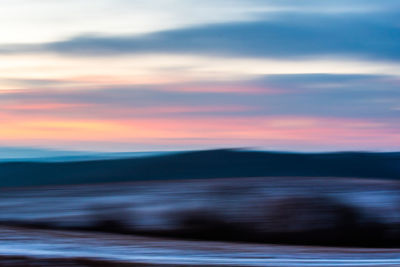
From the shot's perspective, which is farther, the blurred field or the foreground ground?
the blurred field

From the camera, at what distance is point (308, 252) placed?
661 centimetres

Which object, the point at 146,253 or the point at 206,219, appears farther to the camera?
the point at 206,219

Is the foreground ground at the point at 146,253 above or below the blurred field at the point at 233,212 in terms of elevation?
below

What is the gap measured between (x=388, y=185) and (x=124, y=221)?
149 inches

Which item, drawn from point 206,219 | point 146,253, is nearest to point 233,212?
point 206,219

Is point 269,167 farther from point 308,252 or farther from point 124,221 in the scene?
point 308,252

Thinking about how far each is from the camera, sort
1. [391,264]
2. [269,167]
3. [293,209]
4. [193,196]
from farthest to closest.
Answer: [269,167] → [193,196] → [293,209] → [391,264]

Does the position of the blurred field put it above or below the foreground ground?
above

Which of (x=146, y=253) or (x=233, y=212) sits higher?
(x=233, y=212)

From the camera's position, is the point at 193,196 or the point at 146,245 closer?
the point at 146,245

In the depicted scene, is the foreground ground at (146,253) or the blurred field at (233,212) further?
the blurred field at (233,212)

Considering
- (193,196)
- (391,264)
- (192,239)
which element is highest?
(193,196)

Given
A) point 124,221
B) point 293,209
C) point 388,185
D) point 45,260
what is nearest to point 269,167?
point 388,185

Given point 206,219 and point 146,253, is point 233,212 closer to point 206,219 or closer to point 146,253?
point 206,219
